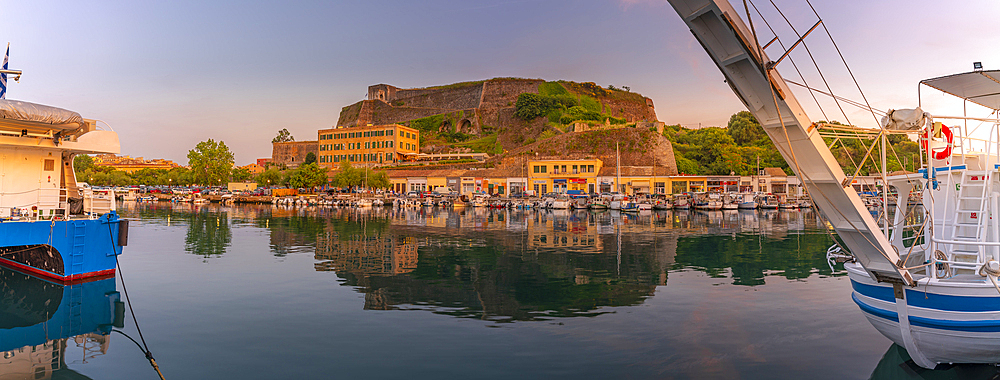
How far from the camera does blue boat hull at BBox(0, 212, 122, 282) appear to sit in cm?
1265

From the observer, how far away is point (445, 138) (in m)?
117

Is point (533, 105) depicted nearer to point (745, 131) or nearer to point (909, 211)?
point (745, 131)

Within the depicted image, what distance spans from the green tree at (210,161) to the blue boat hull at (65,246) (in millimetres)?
78963

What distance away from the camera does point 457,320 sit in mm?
10633

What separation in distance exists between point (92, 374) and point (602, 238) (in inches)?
932

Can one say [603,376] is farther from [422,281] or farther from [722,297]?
[422,281]

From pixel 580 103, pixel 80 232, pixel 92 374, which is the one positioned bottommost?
pixel 92 374

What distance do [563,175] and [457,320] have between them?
2591 inches

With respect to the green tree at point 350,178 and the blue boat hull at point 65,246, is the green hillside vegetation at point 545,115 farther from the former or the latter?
the blue boat hull at point 65,246

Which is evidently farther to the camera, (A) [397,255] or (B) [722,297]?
(A) [397,255]

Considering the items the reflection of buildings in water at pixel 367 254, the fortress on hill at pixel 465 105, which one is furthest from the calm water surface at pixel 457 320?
the fortress on hill at pixel 465 105

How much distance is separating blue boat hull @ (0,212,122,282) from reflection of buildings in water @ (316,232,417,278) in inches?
226

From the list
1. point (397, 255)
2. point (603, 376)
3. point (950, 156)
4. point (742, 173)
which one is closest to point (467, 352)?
point (603, 376)

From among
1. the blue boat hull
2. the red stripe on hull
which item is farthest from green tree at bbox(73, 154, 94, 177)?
the blue boat hull
